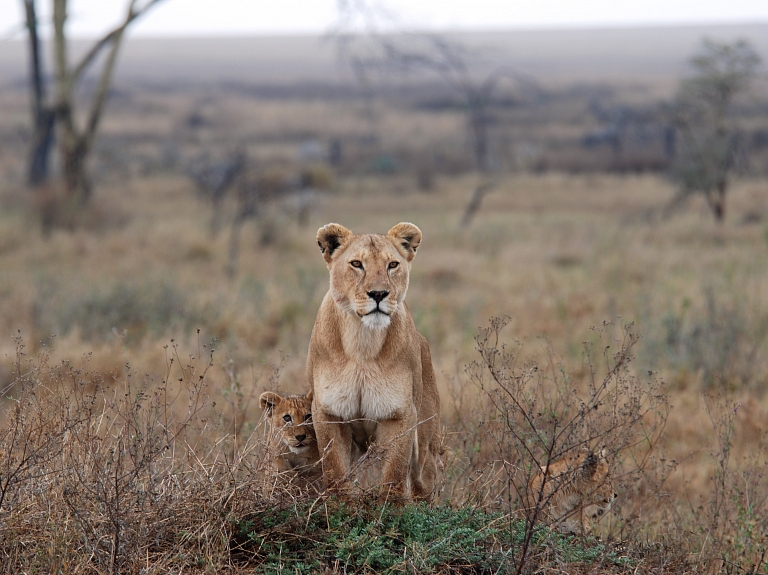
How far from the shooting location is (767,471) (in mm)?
6418

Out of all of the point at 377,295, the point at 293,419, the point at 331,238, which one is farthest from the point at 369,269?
the point at 293,419

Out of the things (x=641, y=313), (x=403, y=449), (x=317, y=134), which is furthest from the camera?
(x=317, y=134)

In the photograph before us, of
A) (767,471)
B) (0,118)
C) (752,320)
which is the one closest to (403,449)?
(767,471)

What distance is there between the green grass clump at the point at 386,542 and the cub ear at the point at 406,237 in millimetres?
1383

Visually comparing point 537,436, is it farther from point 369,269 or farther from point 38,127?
point 38,127

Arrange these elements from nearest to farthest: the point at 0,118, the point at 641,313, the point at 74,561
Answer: the point at 74,561, the point at 641,313, the point at 0,118

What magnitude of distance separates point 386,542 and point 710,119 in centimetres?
2182

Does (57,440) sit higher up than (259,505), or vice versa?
(57,440)

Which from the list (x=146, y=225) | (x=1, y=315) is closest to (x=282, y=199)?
(x=146, y=225)

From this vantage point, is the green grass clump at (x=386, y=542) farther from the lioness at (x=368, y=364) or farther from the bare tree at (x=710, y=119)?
the bare tree at (x=710, y=119)

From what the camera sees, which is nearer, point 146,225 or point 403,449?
point 403,449

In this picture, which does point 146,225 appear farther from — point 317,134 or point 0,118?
point 0,118

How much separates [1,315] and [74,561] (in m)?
8.29

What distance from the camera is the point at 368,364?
442 centimetres
